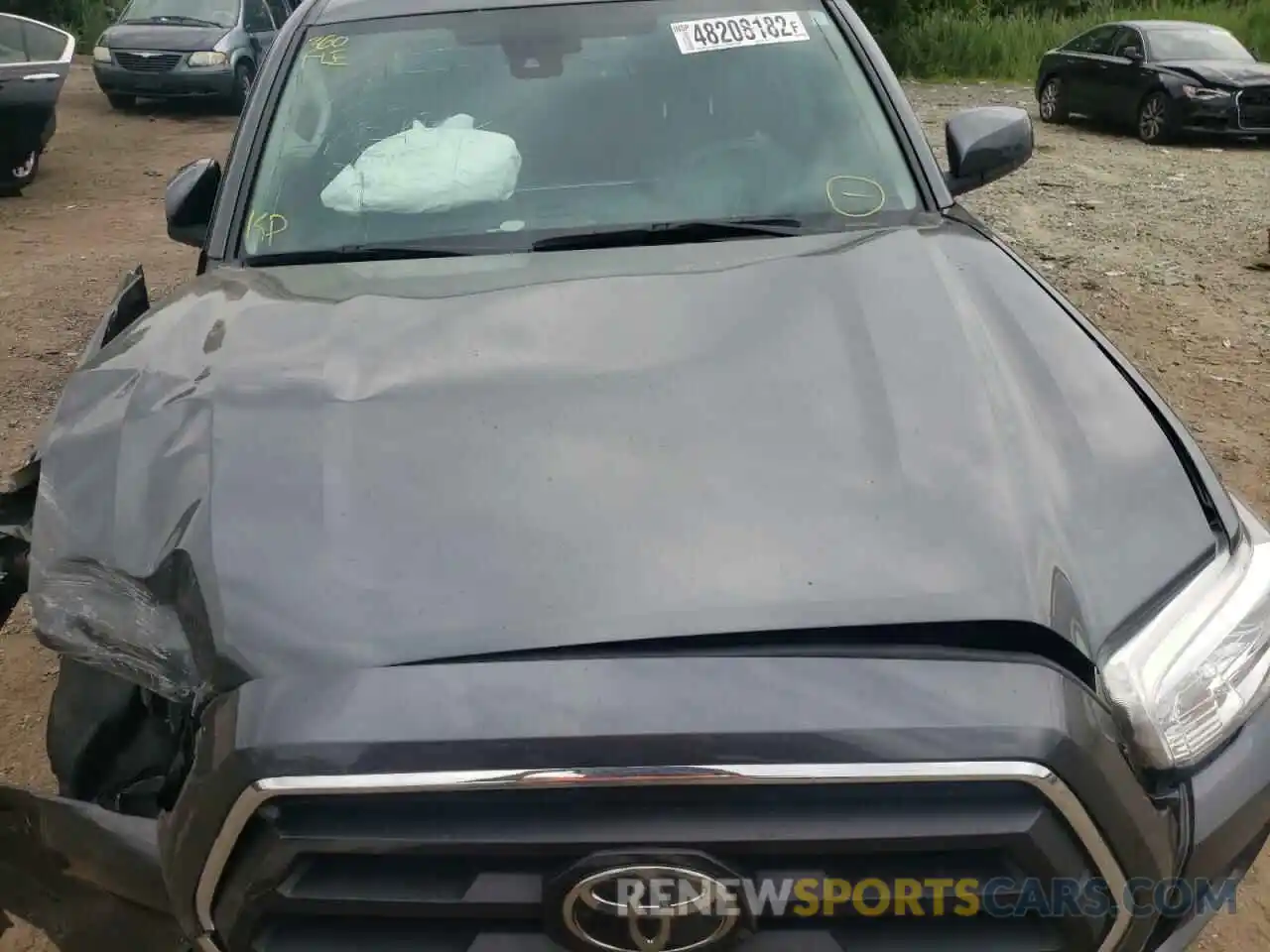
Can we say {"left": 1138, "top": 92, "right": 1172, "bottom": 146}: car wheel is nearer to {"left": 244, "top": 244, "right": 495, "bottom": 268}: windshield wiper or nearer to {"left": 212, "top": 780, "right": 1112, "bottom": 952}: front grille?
{"left": 244, "top": 244, "right": 495, "bottom": 268}: windshield wiper

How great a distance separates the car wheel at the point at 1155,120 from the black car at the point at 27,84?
9.96m

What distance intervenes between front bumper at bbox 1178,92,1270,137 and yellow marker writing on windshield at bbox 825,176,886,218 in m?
10.5

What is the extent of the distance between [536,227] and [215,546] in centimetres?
116

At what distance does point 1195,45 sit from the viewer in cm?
1226

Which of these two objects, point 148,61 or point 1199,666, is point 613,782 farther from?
point 148,61

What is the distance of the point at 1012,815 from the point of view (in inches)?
49.8

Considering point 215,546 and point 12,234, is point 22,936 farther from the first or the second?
point 12,234

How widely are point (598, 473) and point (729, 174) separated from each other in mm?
1201

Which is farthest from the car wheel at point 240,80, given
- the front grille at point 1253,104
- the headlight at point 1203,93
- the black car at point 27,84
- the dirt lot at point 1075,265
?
the front grille at point 1253,104

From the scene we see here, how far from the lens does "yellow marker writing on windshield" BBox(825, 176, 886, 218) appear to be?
2.48 meters

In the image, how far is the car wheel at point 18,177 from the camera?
8.92m

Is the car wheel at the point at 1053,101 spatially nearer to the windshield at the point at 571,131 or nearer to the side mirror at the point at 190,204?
the windshield at the point at 571,131

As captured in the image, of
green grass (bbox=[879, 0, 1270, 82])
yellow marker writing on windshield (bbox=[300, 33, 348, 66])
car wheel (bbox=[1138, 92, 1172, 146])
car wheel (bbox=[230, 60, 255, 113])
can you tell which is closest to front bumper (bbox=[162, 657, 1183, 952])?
yellow marker writing on windshield (bbox=[300, 33, 348, 66])

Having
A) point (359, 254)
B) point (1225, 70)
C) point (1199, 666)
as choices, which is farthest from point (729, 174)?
point (1225, 70)
